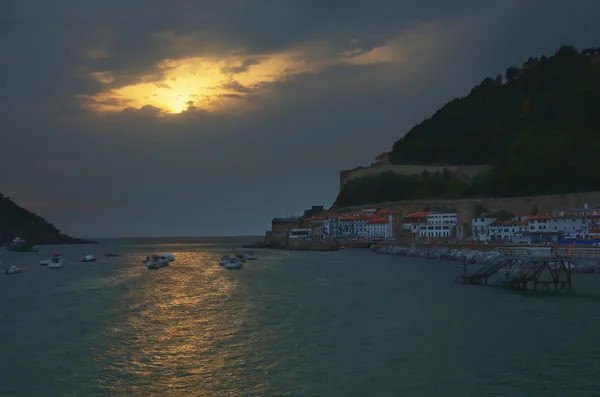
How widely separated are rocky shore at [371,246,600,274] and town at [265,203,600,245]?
10.2 meters

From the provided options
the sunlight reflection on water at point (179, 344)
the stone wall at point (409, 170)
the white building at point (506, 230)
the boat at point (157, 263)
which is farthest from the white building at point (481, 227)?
the sunlight reflection on water at point (179, 344)

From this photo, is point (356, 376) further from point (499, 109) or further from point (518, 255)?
point (499, 109)

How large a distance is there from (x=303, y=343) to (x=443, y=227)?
3636 inches

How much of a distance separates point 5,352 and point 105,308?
11.3 metres

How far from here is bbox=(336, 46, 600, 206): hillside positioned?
114 m

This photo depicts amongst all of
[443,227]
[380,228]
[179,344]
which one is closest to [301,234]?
[380,228]

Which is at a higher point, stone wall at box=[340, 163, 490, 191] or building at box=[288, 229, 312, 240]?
stone wall at box=[340, 163, 490, 191]

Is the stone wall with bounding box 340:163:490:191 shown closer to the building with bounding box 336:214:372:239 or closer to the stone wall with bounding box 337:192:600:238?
the stone wall with bounding box 337:192:600:238

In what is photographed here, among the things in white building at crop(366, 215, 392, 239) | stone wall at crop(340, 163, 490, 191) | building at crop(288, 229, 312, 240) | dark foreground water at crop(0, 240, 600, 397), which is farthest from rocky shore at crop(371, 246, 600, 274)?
stone wall at crop(340, 163, 490, 191)

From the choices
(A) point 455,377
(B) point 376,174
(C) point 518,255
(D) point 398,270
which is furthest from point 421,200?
(A) point 455,377

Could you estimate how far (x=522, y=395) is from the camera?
52.1ft

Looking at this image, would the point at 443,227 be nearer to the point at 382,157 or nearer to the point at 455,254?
the point at 455,254

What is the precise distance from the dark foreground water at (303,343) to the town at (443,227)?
45.2 metres

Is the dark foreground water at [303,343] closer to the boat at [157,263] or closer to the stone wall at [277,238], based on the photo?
the boat at [157,263]
